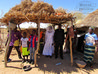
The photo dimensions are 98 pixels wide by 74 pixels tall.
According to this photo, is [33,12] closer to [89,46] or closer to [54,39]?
[54,39]

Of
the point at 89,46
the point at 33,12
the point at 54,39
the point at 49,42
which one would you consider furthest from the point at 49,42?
the point at 89,46

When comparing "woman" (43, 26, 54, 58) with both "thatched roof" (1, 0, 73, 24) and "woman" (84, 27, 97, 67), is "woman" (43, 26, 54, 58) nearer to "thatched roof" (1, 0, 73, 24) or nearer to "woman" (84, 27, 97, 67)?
"thatched roof" (1, 0, 73, 24)

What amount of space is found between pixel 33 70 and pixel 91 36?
128 inches

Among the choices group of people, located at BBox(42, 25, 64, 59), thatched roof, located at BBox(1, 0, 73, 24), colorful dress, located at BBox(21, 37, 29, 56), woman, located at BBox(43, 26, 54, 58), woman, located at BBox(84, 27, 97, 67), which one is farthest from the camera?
woman, located at BBox(43, 26, 54, 58)

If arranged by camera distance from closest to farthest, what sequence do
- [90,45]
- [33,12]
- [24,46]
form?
[33,12] → [90,45] → [24,46]

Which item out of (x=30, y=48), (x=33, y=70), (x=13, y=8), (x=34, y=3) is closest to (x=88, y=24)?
(x=34, y=3)

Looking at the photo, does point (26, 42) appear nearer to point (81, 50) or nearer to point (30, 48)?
point (30, 48)

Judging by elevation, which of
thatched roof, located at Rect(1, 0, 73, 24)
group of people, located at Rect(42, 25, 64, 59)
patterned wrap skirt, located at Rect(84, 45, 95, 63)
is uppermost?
thatched roof, located at Rect(1, 0, 73, 24)

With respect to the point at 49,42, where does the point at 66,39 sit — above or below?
above

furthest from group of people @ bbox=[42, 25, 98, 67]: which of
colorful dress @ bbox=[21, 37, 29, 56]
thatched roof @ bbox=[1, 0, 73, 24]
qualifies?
colorful dress @ bbox=[21, 37, 29, 56]

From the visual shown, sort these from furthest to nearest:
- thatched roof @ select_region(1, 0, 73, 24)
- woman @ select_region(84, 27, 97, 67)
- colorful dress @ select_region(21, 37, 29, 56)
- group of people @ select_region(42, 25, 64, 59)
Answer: group of people @ select_region(42, 25, 64, 59) → colorful dress @ select_region(21, 37, 29, 56) → woman @ select_region(84, 27, 97, 67) → thatched roof @ select_region(1, 0, 73, 24)

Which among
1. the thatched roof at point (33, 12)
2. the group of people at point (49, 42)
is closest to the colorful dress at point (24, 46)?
the group of people at point (49, 42)

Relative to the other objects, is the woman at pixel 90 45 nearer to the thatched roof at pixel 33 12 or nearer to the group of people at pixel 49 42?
the group of people at pixel 49 42

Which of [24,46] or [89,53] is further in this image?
[24,46]
